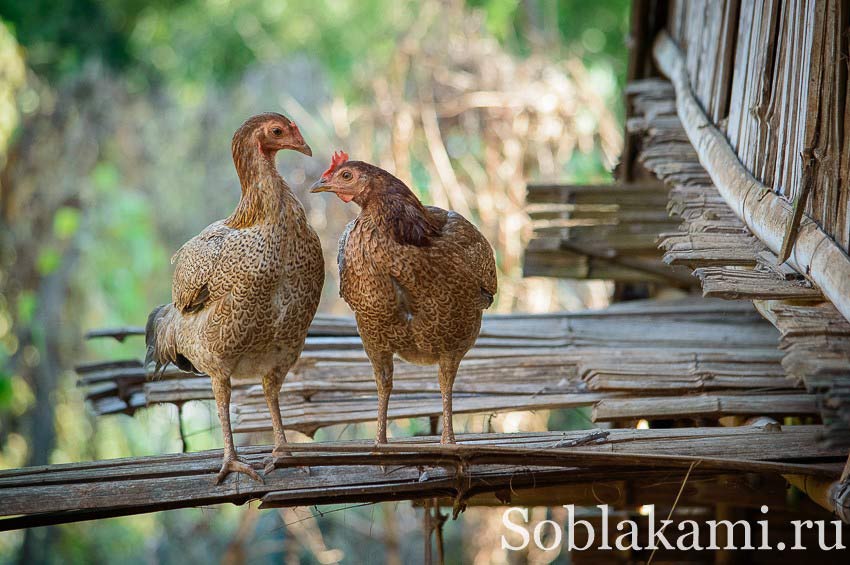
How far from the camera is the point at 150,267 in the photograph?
40.7 ft

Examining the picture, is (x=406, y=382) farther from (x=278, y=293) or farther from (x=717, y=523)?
(x=717, y=523)

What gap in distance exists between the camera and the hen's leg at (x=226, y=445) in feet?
11.5

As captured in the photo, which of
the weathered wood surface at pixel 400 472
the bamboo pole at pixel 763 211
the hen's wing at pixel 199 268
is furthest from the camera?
the hen's wing at pixel 199 268

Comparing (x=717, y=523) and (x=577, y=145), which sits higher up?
(x=577, y=145)

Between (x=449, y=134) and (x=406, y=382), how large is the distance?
5.72 m

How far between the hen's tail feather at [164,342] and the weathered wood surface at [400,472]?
0.59m

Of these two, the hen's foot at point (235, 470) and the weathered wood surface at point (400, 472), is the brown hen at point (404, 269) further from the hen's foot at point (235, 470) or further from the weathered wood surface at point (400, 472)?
the hen's foot at point (235, 470)

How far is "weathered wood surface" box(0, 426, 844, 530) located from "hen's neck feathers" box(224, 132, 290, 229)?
0.88 metres

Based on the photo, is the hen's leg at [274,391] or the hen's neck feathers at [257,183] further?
the hen's leg at [274,391]

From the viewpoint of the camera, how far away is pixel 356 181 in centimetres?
357

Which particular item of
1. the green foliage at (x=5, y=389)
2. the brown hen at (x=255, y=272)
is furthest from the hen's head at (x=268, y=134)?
the green foliage at (x=5, y=389)

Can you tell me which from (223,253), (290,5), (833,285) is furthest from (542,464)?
(290,5)

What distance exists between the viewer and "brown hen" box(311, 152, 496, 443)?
11.6 feet

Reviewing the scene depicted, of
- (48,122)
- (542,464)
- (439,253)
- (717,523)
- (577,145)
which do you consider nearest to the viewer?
(542,464)
